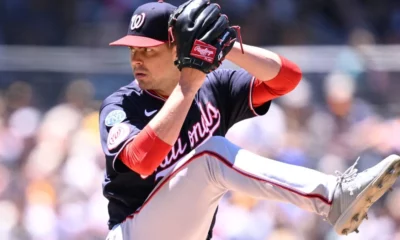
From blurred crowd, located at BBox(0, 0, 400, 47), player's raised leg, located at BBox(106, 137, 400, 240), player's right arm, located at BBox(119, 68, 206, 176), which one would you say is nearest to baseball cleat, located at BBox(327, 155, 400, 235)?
player's raised leg, located at BBox(106, 137, 400, 240)

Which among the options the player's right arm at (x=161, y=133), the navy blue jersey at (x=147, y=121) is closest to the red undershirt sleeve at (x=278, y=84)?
the navy blue jersey at (x=147, y=121)

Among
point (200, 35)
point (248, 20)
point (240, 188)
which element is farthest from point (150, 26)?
point (248, 20)

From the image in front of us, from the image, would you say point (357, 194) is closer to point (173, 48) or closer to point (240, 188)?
point (240, 188)

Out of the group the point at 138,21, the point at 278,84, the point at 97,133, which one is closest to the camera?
the point at 138,21

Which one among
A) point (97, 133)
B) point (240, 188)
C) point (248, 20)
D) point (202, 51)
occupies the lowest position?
point (97, 133)

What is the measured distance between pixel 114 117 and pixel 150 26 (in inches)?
17.0

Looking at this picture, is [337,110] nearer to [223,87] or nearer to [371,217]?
[371,217]

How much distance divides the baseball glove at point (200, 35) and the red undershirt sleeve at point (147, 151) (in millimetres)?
316

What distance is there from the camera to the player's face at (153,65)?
393cm

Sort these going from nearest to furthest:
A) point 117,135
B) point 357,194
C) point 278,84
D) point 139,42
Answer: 1. point 357,194
2. point 117,135
3. point 139,42
4. point 278,84

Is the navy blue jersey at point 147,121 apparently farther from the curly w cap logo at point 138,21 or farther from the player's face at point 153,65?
the curly w cap logo at point 138,21

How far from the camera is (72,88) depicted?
7480 mm

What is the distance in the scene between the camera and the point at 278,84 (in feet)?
13.8

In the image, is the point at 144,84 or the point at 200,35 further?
the point at 144,84
